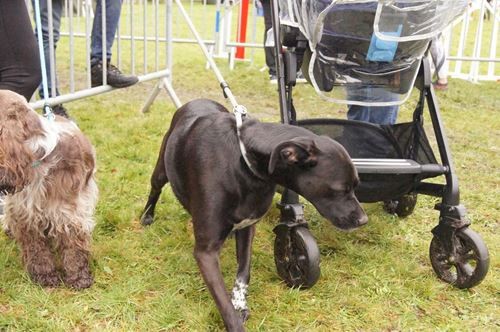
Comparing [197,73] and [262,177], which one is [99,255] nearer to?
[262,177]

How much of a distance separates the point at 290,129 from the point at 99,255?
1395mm

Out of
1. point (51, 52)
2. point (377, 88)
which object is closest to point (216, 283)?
point (377, 88)

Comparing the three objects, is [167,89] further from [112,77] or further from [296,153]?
[296,153]

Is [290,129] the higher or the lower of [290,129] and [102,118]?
the higher

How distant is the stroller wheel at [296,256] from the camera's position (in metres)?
2.59

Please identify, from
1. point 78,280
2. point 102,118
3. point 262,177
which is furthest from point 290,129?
point 102,118

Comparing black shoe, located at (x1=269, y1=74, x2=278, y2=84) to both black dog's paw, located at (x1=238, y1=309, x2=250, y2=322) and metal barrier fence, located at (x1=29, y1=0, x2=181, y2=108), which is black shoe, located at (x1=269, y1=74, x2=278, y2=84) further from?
black dog's paw, located at (x1=238, y1=309, x2=250, y2=322)

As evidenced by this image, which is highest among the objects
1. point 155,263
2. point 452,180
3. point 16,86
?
point 16,86

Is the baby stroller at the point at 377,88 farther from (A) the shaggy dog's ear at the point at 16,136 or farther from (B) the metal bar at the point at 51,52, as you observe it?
(B) the metal bar at the point at 51,52

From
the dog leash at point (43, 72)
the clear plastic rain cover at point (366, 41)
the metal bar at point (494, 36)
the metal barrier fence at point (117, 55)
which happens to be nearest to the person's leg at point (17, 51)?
the dog leash at point (43, 72)

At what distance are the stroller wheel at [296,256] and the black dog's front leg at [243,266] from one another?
17 centimetres

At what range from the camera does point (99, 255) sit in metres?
3.08

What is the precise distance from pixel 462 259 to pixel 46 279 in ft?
7.11

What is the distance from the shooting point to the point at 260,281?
2.91 metres
